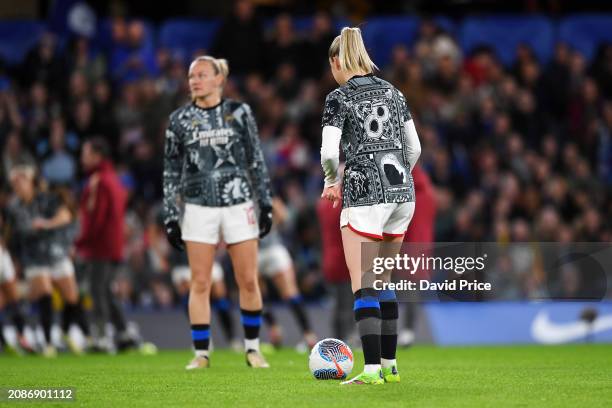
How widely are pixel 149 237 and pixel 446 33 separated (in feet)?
22.3

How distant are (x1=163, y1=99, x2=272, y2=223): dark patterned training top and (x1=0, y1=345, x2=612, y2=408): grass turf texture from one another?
4.75 feet

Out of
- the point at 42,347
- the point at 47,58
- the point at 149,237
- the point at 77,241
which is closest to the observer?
the point at 77,241

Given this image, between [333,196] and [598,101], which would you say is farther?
[598,101]

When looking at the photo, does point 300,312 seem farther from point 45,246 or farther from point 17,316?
point 17,316

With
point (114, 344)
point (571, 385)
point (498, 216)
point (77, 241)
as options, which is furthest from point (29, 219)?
point (571, 385)

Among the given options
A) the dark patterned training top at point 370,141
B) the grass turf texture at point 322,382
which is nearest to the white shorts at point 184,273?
the grass turf texture at point 322,382

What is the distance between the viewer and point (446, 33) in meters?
21.9

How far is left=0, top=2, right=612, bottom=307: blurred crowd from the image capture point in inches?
757

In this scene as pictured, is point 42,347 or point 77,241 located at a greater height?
point 77,241

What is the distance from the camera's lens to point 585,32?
22.9m

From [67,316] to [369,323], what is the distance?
8.38m

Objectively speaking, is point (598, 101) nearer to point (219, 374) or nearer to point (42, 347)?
point (42, 347)

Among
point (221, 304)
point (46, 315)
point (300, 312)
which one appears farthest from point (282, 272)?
point (46, 315)

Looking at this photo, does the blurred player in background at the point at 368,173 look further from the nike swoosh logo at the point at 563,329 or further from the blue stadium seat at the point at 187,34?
the blue stadium seat at the point at 187,34
